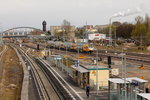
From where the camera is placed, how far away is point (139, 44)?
85.8 meters

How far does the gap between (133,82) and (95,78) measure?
955 centimetres

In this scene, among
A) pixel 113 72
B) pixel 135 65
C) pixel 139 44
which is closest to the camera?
pixel 113 72

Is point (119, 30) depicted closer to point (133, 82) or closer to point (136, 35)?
point (136, 35)

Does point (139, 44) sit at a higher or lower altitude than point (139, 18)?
lower

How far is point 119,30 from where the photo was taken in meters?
118

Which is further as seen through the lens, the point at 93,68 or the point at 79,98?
the point at 93,68

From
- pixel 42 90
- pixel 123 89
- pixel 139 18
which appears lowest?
pixel 42 90

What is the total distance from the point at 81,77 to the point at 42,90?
475cm

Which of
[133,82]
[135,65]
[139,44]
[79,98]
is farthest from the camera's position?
[139,44]

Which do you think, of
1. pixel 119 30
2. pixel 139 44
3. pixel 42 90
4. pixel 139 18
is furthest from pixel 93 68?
pixel 119 30

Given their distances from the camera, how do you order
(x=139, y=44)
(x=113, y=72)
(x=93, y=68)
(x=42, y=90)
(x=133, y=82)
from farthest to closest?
(x=139, y=44) < (x=113, y=72) < (x=42, y=90) < (x=93, y=68) < (x=133, y=82)

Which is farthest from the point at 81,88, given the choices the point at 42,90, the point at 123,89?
the point at 123,89

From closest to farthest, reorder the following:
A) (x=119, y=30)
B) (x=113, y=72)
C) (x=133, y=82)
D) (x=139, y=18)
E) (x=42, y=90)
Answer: (x=133, y=82), (x=42, y=90), (x=113, y=72), (x=139, y=18), (x=119, y=30)

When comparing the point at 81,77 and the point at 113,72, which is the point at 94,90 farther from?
the point at 113,72
